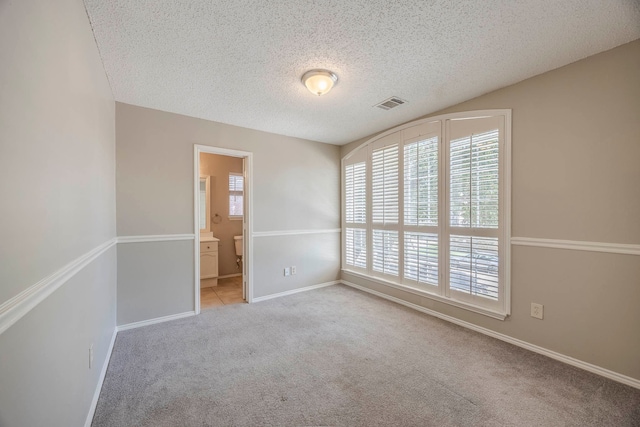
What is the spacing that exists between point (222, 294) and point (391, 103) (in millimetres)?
3749

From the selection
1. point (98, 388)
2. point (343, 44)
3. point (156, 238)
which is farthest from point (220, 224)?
point (343, 44)

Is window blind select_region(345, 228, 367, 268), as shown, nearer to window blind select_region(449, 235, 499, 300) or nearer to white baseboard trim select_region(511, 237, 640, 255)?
window blind select_region(449, 235, 499, 300)

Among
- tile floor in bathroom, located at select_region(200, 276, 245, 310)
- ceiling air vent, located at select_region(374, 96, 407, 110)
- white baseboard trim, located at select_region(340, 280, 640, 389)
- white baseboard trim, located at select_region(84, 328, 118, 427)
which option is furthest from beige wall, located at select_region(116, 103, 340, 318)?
white baseboard trim, located at select_region(340, 280, 640, 389)

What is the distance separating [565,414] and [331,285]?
3.24 m

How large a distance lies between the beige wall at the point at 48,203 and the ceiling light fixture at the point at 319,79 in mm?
1539

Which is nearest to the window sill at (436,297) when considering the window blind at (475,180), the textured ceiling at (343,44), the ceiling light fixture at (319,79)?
the window blind at (475,180)

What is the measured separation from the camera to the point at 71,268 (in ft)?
4.25

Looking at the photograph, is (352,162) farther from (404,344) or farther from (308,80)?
(404,344)

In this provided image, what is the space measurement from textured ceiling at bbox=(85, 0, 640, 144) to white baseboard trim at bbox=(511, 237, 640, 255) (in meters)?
1.35

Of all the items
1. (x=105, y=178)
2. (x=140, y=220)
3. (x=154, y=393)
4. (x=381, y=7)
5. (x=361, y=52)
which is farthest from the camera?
(x=140, y=220)

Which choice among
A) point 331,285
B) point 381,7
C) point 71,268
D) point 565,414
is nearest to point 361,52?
point 381,7

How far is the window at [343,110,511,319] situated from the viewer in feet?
8.74

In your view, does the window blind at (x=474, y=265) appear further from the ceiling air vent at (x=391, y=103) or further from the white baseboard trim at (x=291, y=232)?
the white baseboard trim at (x=291, y=232)

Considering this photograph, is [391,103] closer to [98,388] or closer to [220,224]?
[98,388]
